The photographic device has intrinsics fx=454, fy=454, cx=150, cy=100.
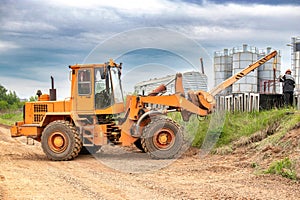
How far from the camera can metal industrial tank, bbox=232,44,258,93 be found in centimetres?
2719

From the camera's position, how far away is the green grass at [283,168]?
9602 millimetres

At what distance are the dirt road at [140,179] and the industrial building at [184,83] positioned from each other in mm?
2052

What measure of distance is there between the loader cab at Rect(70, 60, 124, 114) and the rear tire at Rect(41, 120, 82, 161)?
2.15ft

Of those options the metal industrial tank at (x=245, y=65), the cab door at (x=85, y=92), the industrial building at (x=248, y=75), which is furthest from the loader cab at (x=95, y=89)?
the metal industrial tank at (x=245, y=65)

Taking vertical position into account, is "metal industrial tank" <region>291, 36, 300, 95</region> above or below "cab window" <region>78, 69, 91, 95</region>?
above

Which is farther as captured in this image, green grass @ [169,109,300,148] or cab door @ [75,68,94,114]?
green grass @ [169,109,300,148]

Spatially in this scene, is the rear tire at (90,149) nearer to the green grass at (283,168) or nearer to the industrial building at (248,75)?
the green grass at (283,168)

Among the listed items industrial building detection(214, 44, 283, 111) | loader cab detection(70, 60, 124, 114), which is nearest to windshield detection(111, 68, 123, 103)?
loader cab detection(70, 60, 124, 114)

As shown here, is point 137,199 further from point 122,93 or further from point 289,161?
point 122,93

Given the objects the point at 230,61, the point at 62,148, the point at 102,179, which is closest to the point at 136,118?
the point at 62,148

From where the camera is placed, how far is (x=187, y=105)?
1378 cm

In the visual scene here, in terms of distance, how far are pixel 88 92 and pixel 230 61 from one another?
57.5ft

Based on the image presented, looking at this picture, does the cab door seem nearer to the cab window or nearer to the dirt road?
the cab window

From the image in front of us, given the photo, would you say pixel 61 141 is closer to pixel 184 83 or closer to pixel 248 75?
pixel 184 83
